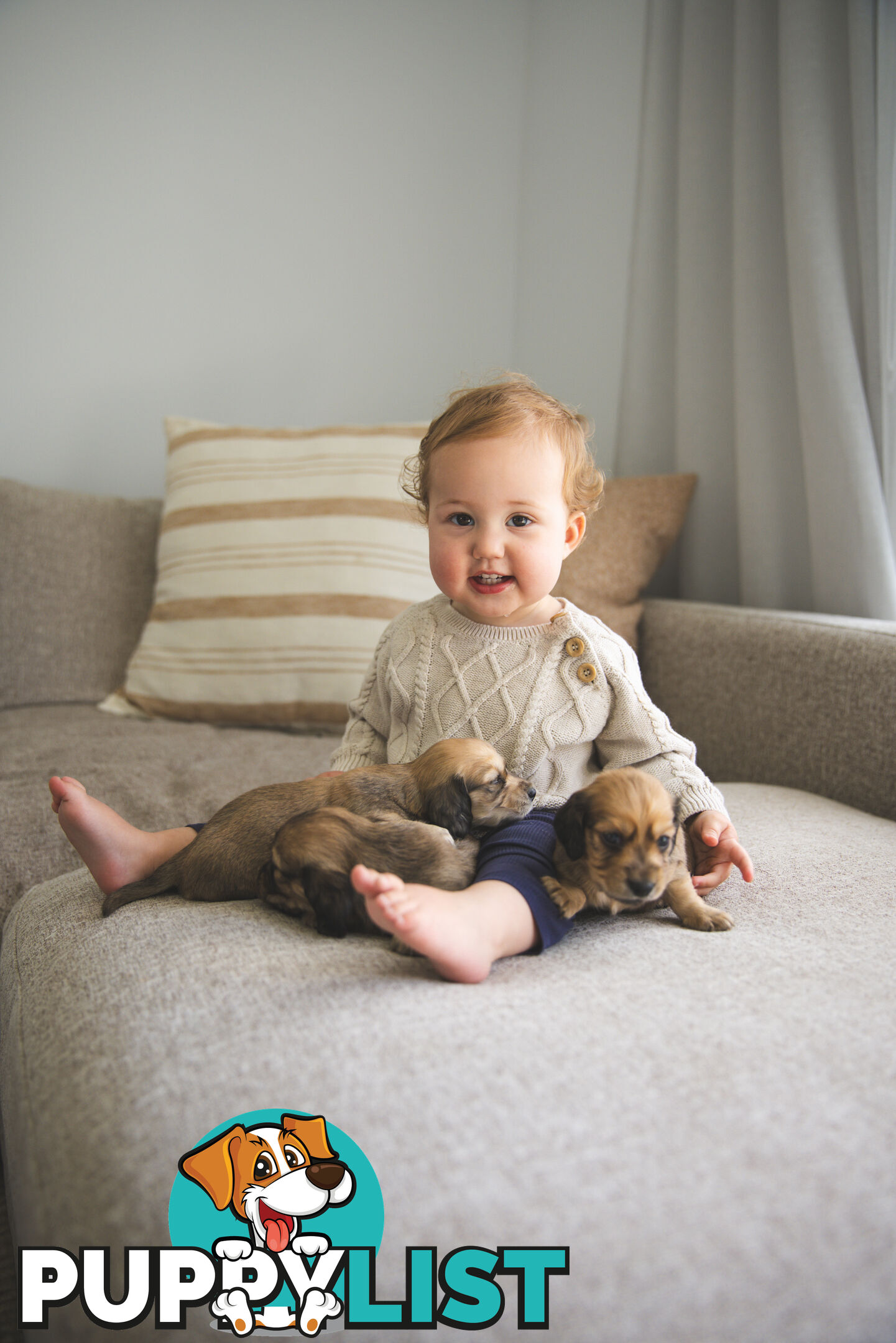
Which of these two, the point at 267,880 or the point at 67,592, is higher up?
the point at 67,592

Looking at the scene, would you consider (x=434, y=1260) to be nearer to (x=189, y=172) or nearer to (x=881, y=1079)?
(x=881, y=1079)

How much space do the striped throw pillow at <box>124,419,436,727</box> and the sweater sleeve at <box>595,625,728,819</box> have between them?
74cm

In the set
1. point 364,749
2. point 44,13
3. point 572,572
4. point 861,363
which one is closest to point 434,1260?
point 364,749

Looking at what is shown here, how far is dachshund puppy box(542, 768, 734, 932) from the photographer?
75 cm

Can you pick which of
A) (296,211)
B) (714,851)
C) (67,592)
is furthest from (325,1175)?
(296,211)

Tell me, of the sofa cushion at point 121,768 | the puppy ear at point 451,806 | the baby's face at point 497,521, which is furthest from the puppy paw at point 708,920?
the sofa cushion at point 121,768

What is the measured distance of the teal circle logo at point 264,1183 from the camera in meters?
0.50

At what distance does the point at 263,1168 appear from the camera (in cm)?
53

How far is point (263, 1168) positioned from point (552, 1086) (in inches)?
7.3

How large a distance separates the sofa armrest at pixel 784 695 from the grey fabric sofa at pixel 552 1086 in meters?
0.30

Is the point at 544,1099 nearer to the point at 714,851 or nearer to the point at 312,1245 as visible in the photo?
the point at 312,1245

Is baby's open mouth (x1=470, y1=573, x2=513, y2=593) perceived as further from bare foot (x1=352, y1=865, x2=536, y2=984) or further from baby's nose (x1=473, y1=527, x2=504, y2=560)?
bare foot (x1=352, y1=865, x2=536, y2=984)

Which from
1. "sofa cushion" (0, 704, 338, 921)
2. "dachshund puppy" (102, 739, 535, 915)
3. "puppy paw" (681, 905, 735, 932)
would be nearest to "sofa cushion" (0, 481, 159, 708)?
"sofa cushion" (0, 704, 338, 921)

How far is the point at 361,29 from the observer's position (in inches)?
93.5
